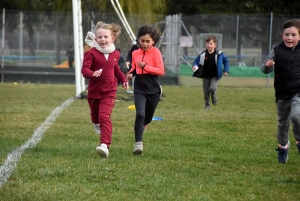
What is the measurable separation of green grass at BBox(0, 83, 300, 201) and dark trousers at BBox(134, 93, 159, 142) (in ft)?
0.98

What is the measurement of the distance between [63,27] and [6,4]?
970 centimetres

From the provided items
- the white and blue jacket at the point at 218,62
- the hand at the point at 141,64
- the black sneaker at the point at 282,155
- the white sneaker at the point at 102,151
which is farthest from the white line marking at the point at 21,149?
the white and blue jacket at the point at 218,62

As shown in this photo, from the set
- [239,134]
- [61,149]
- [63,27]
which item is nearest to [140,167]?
[61,149]

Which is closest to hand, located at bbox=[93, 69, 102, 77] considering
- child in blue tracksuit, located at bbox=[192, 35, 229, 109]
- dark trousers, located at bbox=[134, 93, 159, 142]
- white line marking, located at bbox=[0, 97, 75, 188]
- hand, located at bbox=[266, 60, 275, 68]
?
dark trousers, located at bbox=[134, 93, 159, 142]

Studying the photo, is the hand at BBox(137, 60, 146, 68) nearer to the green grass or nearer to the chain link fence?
the green grass

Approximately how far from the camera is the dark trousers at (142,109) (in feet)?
27.2

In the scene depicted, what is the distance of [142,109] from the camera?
8352 mm

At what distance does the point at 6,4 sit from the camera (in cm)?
3709

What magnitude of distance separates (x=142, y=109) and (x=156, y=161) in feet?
3.25

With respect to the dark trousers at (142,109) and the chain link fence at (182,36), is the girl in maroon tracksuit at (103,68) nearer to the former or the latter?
the dark trousers at (142,109)

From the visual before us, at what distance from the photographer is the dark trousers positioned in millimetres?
8289

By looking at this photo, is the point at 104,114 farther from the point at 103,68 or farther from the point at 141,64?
the point at 141,64

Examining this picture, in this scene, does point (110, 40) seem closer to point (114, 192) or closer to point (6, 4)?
point (114, 192)

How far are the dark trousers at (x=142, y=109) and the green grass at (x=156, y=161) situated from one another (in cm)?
30
